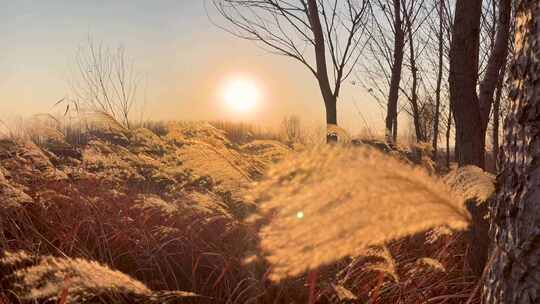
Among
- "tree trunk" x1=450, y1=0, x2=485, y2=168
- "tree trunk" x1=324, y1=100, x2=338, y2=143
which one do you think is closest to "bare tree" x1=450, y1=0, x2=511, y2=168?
"tree trunk" x1=450, y1=0, x2=485, y2=168

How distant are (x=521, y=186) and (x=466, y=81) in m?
1.67

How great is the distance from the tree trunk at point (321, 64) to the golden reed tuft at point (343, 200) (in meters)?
4.60

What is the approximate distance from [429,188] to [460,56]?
71.8 inches

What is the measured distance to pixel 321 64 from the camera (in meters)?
5.50

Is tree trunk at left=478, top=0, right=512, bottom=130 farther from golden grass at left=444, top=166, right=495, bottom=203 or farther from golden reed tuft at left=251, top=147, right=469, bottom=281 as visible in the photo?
golden reed tuft at left=251, top=147, right=469, bottom=281

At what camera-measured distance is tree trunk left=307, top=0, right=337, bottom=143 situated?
5402 mm

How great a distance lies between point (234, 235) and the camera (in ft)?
11.0

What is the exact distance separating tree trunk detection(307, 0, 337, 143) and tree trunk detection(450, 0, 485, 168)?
2900 mm

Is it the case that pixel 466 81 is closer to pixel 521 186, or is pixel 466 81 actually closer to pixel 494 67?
pixel 494 67

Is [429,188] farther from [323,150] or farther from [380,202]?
[323,150]

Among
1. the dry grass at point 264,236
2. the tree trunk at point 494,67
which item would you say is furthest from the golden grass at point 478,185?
the tree trunk at point 494,67

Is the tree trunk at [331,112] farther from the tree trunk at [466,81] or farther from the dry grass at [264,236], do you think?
the tree trunk at [466,81]

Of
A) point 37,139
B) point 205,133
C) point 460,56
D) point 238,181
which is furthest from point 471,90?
point 37,139

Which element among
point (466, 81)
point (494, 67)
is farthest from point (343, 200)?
point (494, 67)
